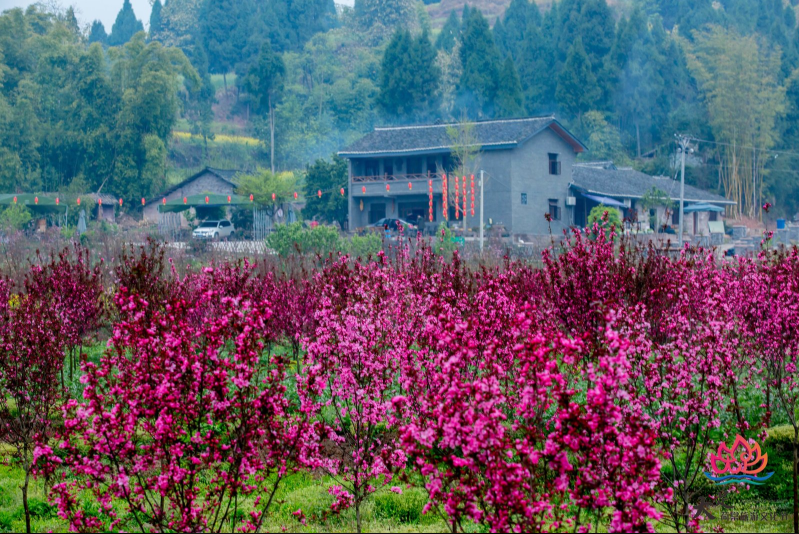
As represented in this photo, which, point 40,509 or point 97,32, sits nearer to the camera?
point 40,509

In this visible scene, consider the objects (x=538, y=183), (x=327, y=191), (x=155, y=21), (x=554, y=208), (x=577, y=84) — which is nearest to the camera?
(x=538, y=183)

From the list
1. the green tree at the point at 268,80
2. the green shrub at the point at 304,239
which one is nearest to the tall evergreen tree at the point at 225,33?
the green tree at the point at 268,80

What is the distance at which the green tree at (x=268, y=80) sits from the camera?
228 ft

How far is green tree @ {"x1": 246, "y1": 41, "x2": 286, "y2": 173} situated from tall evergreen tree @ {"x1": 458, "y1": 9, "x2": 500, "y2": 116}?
15.0 metres

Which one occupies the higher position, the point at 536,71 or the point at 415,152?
the point at 536,71

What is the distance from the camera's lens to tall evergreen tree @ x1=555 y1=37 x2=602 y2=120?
66125mm

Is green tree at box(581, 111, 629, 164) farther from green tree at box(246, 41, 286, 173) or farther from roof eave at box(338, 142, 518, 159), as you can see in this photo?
green tree at box(246, 41, 286, 173)

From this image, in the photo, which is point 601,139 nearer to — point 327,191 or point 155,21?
point 327,191

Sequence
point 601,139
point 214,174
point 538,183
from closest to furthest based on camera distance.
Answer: point 538,183
point 214,174
point 601,139

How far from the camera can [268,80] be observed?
7044cm

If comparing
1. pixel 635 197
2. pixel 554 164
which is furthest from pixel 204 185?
pixel 635 197

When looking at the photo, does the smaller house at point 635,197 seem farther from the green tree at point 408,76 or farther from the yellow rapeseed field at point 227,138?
the yellow rapeseed field at point 227,138

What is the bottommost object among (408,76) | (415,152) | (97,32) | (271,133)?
(415,152)

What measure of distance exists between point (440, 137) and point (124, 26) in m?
76.4
